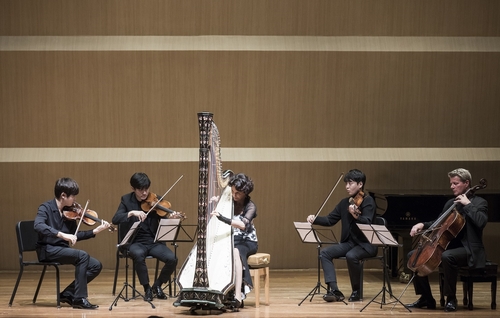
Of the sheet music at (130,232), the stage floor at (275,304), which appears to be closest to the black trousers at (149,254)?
the stage floor at (275,304)

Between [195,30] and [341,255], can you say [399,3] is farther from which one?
A: [341,255]

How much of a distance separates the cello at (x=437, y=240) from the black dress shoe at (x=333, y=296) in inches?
32.4

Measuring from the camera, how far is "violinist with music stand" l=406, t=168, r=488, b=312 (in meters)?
6.24

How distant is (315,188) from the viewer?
902cm

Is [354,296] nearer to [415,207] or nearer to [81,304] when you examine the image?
[415,207]

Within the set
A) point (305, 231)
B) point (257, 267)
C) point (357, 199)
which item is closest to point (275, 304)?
point (257, 267)

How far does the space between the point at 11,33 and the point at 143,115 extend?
6.01 ft

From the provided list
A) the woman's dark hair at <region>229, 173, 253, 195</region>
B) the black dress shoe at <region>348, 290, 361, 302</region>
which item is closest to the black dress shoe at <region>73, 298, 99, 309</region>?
the woman's dark hair at <region>229, 173, 253, 195</region>

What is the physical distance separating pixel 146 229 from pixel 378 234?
223cm

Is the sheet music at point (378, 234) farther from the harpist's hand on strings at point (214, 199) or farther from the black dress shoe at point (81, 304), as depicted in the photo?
the black dress shoe at point (81, 304)

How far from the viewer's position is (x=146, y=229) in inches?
280

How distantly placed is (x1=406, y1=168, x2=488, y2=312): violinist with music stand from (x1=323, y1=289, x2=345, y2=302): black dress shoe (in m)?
0.76

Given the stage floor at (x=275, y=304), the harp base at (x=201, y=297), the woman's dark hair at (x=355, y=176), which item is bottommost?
the stage floor at (x=275, y=304)

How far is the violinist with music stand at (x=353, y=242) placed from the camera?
684 cm
